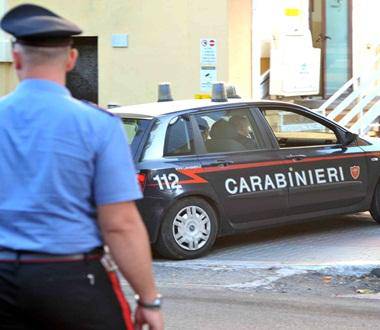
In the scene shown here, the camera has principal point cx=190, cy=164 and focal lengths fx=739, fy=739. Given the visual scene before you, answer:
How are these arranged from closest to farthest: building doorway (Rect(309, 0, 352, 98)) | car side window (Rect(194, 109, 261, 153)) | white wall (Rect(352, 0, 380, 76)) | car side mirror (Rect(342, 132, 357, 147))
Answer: car side window (Rect(194, 109, 261, 153)) → car side mirror (Rect(342, 132, 357, 147)) → white wall (Rect(352, 0, 380, 76)) → building doorway (Rect(309, 0, 352, 98))

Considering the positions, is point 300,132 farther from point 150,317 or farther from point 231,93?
point 150,317

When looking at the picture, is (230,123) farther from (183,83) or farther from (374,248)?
(183,83)

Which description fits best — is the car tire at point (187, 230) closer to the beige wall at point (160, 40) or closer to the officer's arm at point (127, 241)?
the officer's arm at point (127, 241)

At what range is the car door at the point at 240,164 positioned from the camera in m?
7.55

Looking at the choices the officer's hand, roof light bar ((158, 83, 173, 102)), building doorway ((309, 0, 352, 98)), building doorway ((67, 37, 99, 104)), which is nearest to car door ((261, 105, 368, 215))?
roof light bar ((158, 83, 173, 102))

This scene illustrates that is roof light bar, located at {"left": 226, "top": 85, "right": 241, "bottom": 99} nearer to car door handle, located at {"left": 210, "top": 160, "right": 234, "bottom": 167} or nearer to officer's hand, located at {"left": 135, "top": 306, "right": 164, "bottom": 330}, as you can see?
car door handle, located at {"left": 210, "top": 160, "right": 234, "bottom": 167}

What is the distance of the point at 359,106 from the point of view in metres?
12.8

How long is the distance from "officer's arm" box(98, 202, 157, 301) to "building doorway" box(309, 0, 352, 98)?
13093 mm

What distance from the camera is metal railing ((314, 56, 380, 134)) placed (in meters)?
12.7

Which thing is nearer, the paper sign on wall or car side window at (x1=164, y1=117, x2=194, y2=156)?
car side window at (x1=164, y1=117, x2=194, y2=156)

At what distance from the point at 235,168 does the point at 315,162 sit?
1.12 meters

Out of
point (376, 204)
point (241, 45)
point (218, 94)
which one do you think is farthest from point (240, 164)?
point (241, 45)

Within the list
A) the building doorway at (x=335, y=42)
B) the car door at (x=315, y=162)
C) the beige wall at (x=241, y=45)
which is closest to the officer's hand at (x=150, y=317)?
the car door at (x=315, y=162)

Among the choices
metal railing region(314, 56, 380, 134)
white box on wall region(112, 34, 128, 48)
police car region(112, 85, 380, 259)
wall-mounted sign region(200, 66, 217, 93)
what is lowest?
police car region(112, 85, 380, 259)
